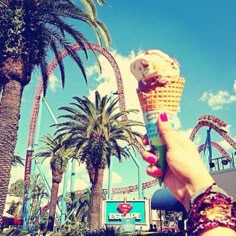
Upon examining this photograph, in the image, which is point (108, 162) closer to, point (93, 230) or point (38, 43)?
point (93, 230)

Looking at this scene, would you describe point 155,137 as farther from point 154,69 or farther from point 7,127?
point 7,127

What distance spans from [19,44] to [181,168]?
897cm

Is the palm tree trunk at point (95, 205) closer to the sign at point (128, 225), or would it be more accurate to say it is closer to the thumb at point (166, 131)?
the sign at point (128, 225)

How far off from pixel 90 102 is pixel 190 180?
1839 cm

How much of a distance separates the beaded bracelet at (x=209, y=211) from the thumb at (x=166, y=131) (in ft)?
1.36

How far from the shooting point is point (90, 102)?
20.2m

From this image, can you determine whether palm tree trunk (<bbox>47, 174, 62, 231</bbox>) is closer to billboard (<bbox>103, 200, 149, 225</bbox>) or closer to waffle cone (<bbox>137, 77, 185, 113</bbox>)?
billboard (<bbox>103, 200, 149, 225</bbox>)

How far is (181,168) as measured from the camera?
209 cm

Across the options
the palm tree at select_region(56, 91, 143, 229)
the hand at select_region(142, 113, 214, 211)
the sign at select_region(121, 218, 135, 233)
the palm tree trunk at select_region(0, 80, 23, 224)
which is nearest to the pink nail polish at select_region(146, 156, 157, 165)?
the hand at select_region(142, 113, 214, 211)

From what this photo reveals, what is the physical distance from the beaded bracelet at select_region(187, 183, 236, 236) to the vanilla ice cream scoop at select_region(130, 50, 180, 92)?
104cm

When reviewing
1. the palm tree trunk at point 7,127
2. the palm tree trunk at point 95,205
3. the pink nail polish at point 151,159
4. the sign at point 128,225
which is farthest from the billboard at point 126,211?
the pink nail polish at point 151,159

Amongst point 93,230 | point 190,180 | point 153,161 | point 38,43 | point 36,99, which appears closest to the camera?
point 190,180

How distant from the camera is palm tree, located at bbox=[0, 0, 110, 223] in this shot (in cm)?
915

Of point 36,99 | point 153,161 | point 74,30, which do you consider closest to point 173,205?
point 74,30
